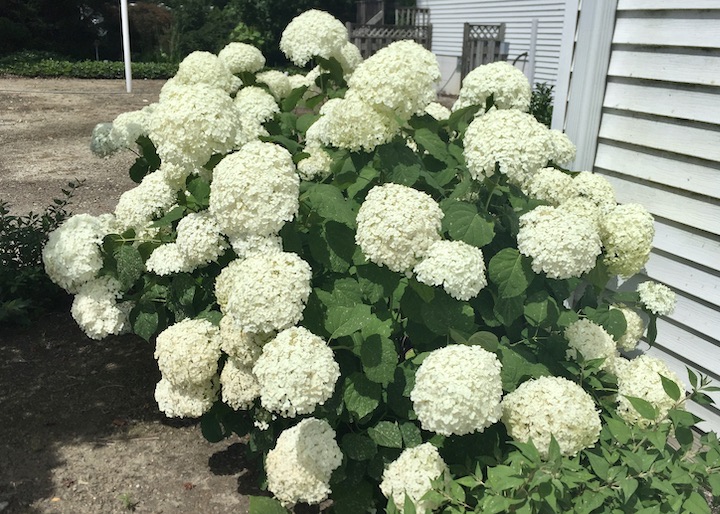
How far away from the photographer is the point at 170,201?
3059 mm

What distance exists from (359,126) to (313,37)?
116 centimetres

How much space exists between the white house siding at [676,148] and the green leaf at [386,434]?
2015 millimetres

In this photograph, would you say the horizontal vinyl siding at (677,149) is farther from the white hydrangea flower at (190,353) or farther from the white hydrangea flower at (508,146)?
the white hydrangea flower at (190,353)

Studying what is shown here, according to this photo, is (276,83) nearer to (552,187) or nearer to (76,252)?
(76,252)

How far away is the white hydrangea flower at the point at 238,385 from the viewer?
99.3 inches

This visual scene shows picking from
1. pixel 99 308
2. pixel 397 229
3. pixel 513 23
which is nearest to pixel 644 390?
pixel 397 229

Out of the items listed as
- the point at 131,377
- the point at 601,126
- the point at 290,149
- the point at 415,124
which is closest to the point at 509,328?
the point at 415,124

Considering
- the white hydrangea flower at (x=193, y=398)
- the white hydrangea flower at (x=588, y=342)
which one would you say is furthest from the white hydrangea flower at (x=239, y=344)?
the white hydrangea flower at (x=588, y=342)

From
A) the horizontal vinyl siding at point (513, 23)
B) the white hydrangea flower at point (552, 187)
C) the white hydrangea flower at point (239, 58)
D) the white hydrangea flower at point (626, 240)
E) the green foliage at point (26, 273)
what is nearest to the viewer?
the white hydrangea flower at point (626, 240)

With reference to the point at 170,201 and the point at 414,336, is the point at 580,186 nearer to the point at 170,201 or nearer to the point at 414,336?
the point at 414,336

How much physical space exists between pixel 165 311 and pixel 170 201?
0.53m

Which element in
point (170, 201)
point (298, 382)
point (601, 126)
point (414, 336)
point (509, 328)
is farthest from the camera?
point (601, 126)

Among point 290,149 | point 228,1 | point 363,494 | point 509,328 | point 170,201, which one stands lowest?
point 363,494

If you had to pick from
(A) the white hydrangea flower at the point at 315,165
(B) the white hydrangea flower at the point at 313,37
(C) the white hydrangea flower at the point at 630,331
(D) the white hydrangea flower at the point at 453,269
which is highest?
(B) the white hydrangea flower at the point at 313,37
